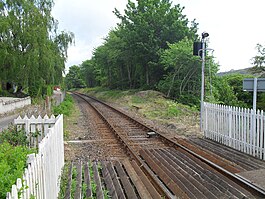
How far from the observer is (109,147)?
820 cm

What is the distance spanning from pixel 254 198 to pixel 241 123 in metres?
3.38

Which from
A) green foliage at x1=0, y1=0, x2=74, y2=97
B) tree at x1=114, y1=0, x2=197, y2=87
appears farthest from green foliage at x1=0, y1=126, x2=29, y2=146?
tree at x1=114, y1=0, x2=197, y2=87

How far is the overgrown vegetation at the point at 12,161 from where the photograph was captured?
2367 mm

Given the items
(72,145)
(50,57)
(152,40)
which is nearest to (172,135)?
(72,145)

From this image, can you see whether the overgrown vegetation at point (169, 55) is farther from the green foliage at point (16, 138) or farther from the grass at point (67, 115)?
the green foliage at point (16, 138)

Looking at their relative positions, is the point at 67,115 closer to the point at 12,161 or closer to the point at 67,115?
the point at 67,115

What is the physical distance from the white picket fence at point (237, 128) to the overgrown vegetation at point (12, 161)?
17.6 ft

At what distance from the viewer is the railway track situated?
445cm

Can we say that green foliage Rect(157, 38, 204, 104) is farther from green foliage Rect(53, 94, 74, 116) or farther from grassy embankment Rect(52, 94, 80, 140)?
grassy embankment Rect(52, 94, 80, 140)

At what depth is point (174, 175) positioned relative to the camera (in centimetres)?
527

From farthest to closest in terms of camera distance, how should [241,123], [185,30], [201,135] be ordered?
[185,30]
[201,135]
[241,123]

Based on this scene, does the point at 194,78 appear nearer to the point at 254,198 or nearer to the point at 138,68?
the point at 138,68

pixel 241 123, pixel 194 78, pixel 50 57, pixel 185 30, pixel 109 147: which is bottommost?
pixel 109 147

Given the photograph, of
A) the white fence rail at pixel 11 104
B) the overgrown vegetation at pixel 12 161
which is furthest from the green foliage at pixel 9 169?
the white fence rail at pixel 11 104
